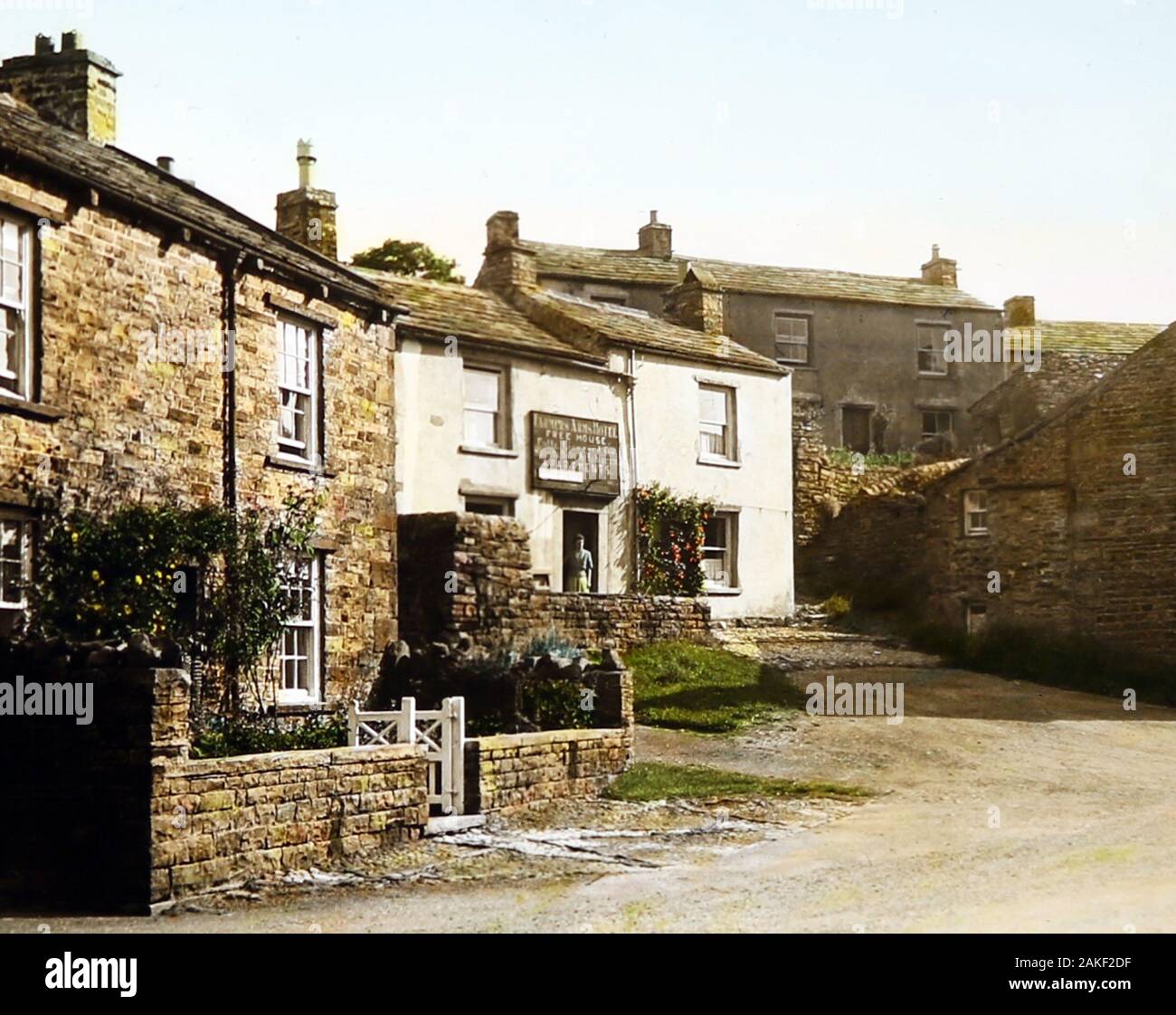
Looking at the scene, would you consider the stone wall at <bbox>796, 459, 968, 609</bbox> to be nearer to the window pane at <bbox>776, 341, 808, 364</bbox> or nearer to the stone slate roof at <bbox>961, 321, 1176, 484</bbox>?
the stone slate roof at <bbox>961, 321, 1176, 484</bbox>

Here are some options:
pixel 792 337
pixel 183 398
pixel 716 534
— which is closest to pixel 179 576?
pixel 183 398

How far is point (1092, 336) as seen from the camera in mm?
43031

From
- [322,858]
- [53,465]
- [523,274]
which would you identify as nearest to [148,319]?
[53,465]

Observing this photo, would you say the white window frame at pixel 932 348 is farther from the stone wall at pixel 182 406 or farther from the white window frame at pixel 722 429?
the stone wall at pixel 182 406

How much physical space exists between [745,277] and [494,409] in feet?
52.5

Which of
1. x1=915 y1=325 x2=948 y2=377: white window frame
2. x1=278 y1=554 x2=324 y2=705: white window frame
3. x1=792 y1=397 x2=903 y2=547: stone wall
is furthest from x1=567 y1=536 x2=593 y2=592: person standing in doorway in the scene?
x1=915 y1=325 x2=948 y2=377: white window frame

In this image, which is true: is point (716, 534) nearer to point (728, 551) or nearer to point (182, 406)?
point (728, 551)

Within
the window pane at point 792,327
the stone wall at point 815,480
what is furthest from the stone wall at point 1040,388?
the window pane at point 792,327

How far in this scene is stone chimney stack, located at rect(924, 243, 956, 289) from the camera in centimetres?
4619

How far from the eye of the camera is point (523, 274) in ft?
107

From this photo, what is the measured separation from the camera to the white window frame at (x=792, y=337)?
41250mm

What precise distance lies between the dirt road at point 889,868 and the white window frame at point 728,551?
10.9m
